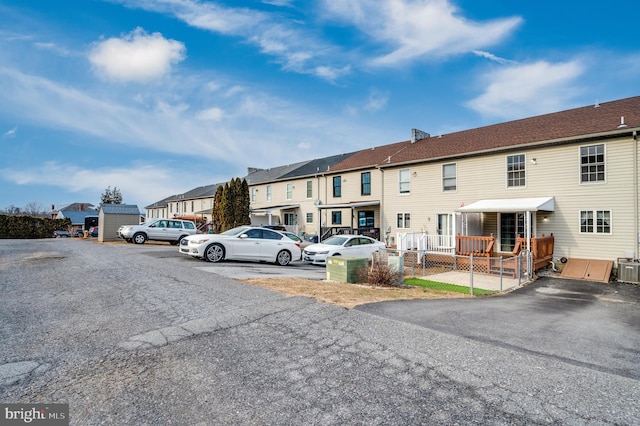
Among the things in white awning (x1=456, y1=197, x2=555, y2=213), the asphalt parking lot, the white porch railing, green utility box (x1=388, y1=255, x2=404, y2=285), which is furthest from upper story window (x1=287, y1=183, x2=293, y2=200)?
the asphalt parking lot

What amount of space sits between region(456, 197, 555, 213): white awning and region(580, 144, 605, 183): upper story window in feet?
5.12

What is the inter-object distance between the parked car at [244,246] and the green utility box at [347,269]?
4225mm

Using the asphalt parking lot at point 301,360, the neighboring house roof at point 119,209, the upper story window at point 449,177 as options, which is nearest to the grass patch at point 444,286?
the asphalt parking lot at point 301,360

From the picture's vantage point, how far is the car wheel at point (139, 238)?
22047 mm

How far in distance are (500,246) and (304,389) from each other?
16.6 m

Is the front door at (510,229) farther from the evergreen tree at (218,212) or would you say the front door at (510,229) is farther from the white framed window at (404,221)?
the evergreen tree at (218,212)

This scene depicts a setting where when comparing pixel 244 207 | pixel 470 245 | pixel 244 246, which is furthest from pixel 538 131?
pixel 244 207

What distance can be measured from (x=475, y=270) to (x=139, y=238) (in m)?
19.4

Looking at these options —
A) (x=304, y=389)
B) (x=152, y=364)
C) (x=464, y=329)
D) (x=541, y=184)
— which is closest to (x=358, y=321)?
(x=464, y=329)

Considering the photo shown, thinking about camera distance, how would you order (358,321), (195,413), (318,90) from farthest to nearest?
(318,90), (358,321), (195,413)

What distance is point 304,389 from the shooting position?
3625 millimetres

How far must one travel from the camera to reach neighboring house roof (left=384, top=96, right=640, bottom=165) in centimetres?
1485

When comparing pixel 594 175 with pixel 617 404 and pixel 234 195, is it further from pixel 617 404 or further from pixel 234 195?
pixel 234 195

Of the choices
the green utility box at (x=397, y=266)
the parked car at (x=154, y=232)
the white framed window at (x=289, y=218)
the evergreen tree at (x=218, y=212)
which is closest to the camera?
the green utility box at (x=397, y=266)
